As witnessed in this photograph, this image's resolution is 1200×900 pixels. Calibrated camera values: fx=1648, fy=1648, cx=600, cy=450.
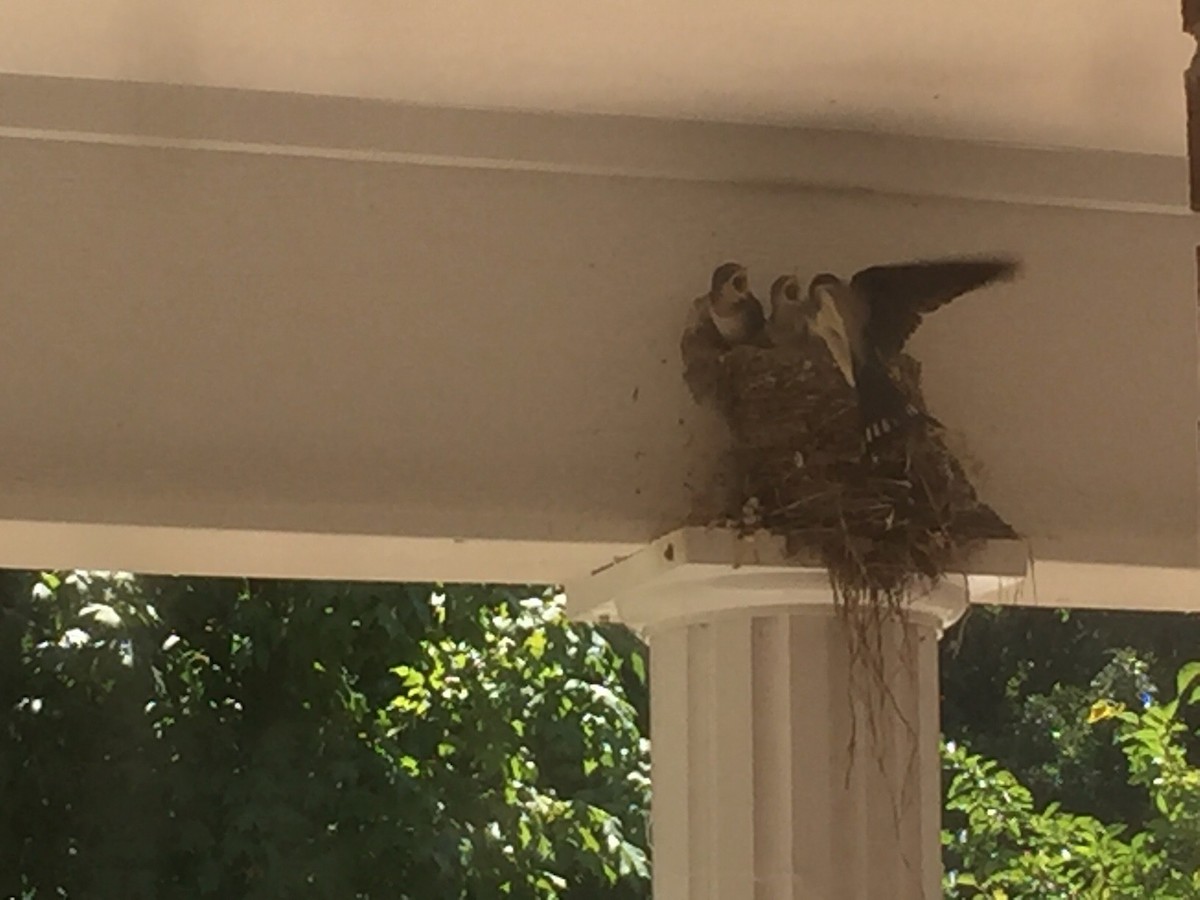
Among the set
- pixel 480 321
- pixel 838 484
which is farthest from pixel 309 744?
pixel 838 484

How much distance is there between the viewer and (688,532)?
1390mm

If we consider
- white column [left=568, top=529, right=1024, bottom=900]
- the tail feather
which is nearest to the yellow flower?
white column [left=568, top=529, right=1024, bottom=900]

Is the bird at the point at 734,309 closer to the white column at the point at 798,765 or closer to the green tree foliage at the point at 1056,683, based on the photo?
the white column at the point at 798,765

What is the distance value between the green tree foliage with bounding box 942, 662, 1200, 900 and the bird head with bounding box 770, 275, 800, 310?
1389 mm

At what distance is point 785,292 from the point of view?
147 cm

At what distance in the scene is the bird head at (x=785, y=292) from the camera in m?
1.47

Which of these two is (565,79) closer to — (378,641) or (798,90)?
(798,90)

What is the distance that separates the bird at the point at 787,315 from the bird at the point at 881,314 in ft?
0.04

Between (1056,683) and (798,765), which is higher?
(1056,683)

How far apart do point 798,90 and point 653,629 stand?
20.0 inches

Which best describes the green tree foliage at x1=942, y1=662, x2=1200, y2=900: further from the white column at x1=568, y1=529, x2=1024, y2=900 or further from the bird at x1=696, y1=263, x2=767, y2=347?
the bird at x1=696, y1=263, x2=767, y2=347

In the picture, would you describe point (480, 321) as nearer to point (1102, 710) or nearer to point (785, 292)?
point (785, 292)

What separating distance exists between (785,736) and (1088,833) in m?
1.53

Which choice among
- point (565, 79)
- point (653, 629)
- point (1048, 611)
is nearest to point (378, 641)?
point (1048, 611)
